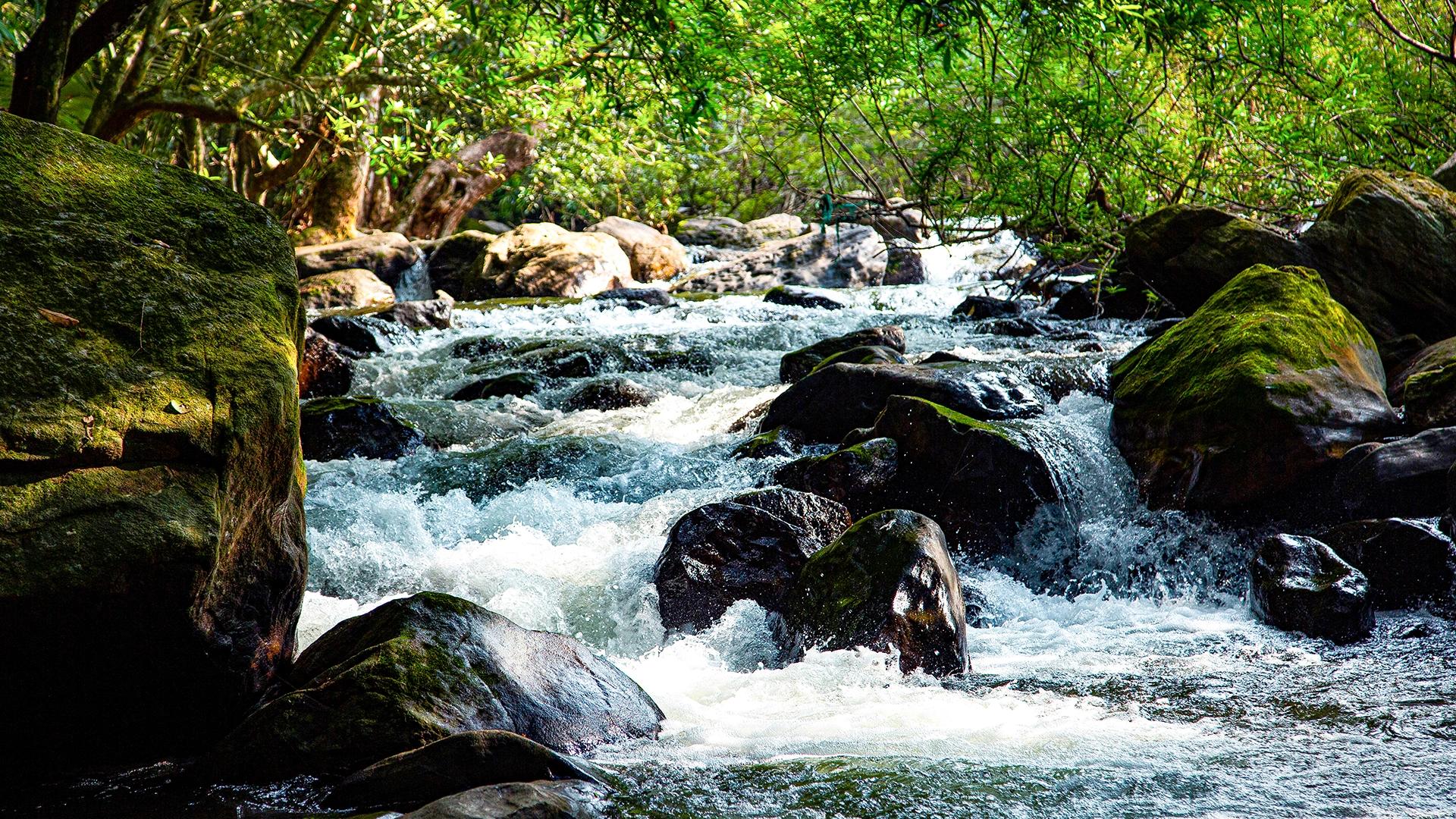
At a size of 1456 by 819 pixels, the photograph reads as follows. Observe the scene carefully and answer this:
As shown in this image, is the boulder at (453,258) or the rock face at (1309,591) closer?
the rock face at (1309,591)

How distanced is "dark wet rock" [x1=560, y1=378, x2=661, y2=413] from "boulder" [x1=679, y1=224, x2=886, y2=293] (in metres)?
9.39

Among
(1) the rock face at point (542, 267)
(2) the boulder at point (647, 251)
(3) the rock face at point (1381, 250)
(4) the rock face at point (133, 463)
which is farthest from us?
(2) the boulder at point (647, 251)

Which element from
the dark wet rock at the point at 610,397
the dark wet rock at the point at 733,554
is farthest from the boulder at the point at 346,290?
the dark wet rock at the point at 733,554

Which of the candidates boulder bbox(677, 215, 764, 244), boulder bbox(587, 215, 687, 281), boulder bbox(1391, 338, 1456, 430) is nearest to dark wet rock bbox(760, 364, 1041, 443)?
boulder bbox(1391, 338, 1456, 430)

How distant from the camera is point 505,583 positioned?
199 inches

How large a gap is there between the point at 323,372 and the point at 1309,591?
879cm

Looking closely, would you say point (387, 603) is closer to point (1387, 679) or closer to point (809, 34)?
point (1387, 679)

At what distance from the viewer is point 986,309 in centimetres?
1315

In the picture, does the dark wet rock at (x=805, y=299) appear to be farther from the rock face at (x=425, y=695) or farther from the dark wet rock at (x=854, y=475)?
the rock face at (x=425, y=695)

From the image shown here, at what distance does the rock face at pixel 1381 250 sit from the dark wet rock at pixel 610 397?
16.6ft

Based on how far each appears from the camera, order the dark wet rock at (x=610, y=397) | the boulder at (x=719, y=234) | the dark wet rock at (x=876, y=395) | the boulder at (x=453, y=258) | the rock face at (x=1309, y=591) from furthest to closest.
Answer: the boulder at (x=719, y=234)
the boulder at (x=453, y=258)
the dark wet rock at (x=610, y=397)
the dark wet rock at (x=876, y=395)
the rock face at (x=1309, y=591)

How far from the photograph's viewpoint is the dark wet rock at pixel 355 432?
7.44 metres

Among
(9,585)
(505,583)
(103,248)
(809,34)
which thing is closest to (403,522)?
(505,583)

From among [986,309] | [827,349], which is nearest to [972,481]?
[827,349]
